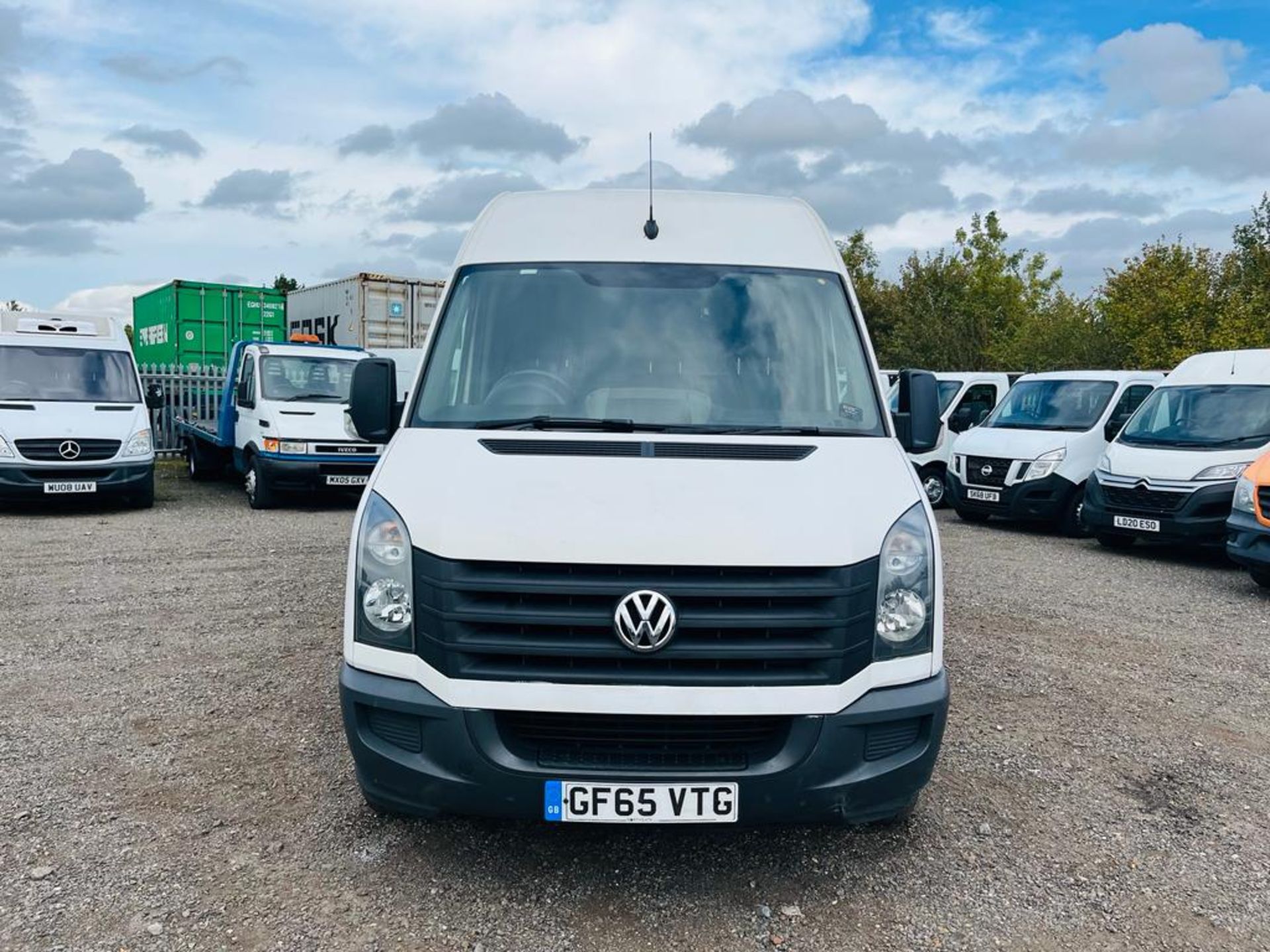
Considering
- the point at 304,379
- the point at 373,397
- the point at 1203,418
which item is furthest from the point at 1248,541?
the point at 304,379

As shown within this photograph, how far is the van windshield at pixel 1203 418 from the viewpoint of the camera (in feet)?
32.6

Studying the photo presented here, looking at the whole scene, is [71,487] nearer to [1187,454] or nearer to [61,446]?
[61,446]

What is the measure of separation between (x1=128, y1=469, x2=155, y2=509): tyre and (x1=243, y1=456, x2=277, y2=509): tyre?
117 centimetres

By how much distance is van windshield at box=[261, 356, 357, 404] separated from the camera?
42.7 ft

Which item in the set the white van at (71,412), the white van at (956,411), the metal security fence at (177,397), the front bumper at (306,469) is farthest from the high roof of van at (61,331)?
the white van at (956,411)

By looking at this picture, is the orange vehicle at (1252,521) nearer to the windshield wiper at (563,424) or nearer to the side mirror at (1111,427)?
the side mirror at (1111,427)

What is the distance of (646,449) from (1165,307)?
26.4 meters

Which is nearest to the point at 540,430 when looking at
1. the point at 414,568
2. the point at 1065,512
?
the point at 414,568

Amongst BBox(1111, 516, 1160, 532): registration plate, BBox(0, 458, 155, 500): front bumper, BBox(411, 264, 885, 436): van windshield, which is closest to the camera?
BBox(411, 264, 885, 436): van windshield

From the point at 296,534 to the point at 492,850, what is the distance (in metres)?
7.81

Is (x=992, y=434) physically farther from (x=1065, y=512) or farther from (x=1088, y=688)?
(x=1088, y=688)

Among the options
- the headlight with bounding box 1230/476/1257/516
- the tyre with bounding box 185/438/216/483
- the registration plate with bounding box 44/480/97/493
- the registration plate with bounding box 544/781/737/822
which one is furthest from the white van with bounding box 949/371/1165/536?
the tyre with bounding box 185/438/216/483

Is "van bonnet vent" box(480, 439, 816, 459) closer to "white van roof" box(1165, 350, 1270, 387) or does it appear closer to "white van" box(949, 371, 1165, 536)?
"white van" box(949, 371, 1165, 536)

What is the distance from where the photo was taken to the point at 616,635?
2.96 metres
